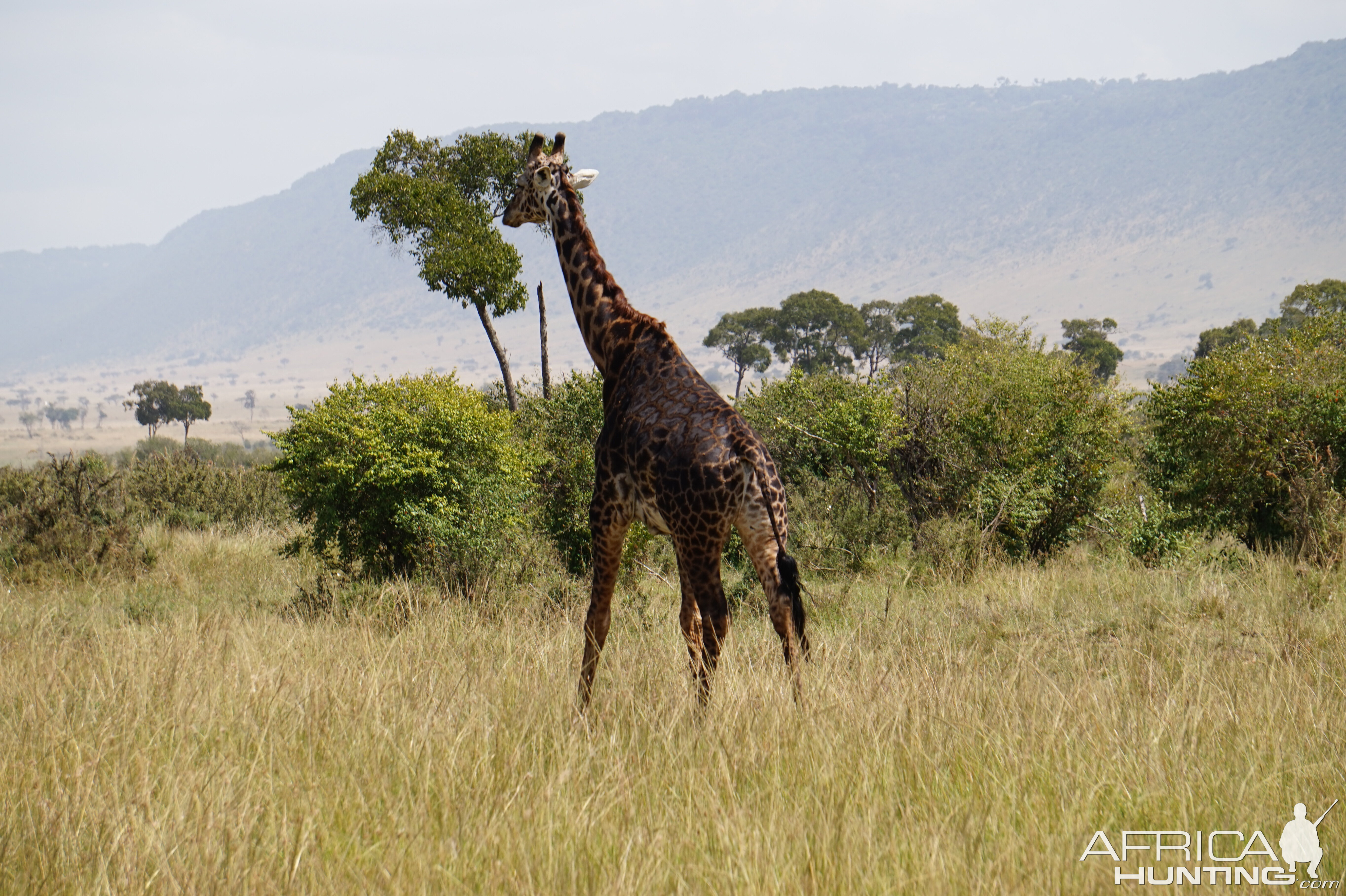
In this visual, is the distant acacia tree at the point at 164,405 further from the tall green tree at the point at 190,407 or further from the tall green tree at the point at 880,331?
the tall green tree at the point at 880,331

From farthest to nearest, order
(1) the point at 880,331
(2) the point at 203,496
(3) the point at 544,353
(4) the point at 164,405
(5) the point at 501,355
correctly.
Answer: (1) the point at 880,331
(4) the point at 164,405
(3) the point at 544,353
(5) the point at 501,355
(2) the point at 203,496

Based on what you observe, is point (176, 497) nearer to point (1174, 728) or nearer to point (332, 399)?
point (332, 399)

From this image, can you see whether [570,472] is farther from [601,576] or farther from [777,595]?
[777,595]

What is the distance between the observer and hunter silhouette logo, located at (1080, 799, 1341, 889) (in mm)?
3148

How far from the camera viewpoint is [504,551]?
9219mm

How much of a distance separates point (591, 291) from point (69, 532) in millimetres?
8827

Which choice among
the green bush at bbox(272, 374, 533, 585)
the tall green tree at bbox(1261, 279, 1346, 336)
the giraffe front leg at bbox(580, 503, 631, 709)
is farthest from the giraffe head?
the tall green tree at bbox(1261, 279, 1346, 336)

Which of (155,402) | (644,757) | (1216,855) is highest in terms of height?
(155,402)

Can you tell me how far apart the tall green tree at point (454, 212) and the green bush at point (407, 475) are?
590 inches

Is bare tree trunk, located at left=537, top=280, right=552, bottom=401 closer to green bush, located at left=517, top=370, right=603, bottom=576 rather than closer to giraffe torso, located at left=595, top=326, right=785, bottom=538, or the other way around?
green bush, located at left=517, top=370, right=603, bottom=576

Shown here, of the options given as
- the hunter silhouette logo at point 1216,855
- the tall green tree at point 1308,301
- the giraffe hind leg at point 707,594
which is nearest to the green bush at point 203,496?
the giraffe hind leg at point 707,594

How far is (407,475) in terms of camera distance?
29.2 feet

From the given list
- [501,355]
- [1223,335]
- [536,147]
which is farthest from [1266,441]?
[1223,335]

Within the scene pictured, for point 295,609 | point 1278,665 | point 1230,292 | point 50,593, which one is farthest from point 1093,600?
point 1230,292
